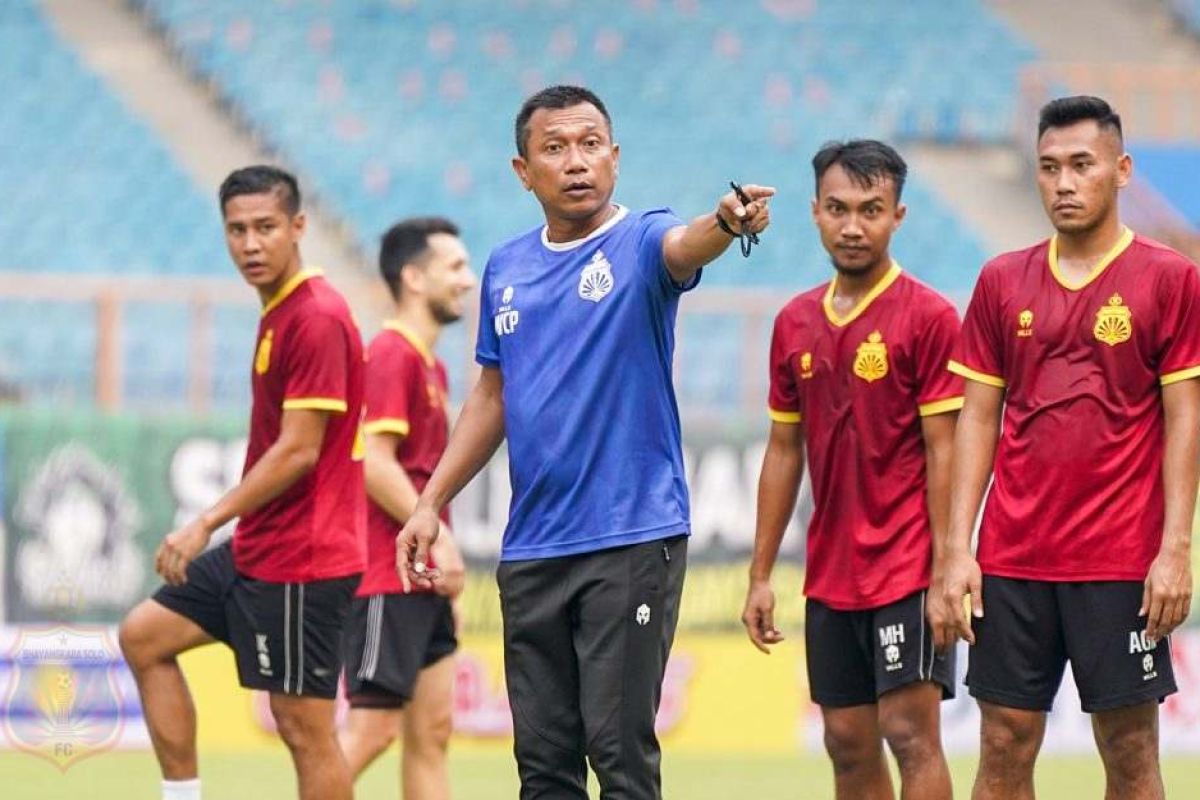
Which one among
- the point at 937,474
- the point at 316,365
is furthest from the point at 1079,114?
the point at 316,365

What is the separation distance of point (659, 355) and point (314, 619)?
75.2 inches

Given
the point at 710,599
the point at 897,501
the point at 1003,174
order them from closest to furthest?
the point at 897,501 < the point at 710,599 < the point at 1003,174

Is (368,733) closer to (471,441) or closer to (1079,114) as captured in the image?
(471,441)

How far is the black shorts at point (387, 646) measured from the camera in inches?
317

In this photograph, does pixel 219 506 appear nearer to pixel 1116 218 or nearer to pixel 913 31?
pixel 1116 218

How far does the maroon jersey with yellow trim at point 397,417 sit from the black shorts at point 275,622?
0.91 metres

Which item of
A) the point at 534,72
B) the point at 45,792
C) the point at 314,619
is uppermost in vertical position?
the point at 534,72

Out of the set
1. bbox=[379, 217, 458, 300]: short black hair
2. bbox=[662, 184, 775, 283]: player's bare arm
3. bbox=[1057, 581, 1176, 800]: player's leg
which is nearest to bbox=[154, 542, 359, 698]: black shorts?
bbox=[379, 217, 458, 300]: short black hair

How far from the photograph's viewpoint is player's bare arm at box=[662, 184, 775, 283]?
16.5 ft

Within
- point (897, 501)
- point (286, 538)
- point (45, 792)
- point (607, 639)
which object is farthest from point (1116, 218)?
point (45, 792)

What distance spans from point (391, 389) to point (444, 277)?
594mm

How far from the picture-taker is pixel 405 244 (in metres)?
8.64

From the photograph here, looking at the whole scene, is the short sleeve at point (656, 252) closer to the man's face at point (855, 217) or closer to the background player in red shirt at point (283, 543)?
the man's face at point (855, 217)

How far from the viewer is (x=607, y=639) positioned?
5.71 metres
